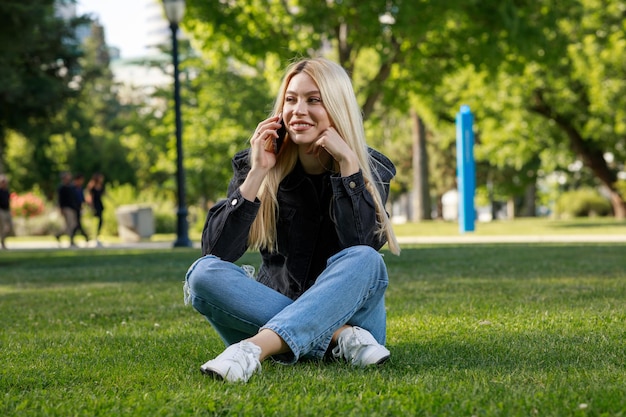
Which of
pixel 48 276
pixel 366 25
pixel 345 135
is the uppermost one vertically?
pixel 366 25

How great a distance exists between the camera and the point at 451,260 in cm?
1307

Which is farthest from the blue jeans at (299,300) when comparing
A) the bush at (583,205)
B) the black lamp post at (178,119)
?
the bush at (583,205)

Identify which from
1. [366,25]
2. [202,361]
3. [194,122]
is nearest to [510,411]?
[202,361]

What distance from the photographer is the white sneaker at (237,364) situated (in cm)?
383

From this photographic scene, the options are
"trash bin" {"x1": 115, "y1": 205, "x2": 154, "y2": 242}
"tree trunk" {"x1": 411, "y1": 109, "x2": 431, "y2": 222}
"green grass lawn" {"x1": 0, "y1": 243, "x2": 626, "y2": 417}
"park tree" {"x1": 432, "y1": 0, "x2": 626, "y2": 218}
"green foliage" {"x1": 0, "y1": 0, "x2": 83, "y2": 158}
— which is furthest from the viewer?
"tree trunk" {"x1": 411, "y1": 109, "x2": 431, "y2": 222}

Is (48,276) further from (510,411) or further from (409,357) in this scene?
(510,411)

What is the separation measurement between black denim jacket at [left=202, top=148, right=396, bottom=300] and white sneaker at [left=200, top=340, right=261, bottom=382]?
2.12ft

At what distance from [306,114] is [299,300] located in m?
0.93

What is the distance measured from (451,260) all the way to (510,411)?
994 cm

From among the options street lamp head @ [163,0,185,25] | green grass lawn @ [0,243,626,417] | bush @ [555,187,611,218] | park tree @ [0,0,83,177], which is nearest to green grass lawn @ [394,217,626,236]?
street lamp head @ [163,0,185,25]

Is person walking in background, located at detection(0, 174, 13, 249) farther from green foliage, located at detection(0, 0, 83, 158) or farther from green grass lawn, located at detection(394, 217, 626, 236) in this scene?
green grass lawn, located at detection(394, 217, 626, 236)

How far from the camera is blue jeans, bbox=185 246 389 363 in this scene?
161 inches

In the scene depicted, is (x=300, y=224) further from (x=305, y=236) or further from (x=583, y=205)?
(x=583, y=205)

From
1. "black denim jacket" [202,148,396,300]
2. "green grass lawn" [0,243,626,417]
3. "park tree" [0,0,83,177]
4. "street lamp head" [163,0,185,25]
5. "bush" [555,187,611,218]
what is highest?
"street lamp head" [163,0,185,25]
